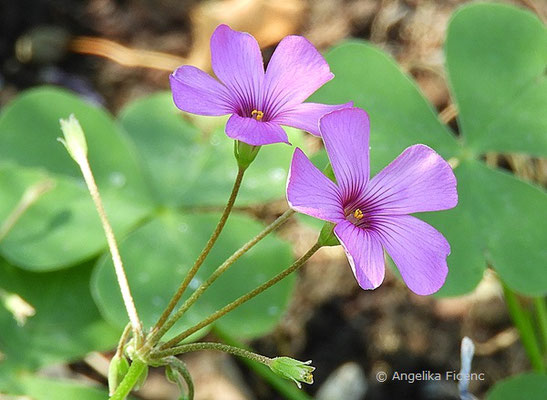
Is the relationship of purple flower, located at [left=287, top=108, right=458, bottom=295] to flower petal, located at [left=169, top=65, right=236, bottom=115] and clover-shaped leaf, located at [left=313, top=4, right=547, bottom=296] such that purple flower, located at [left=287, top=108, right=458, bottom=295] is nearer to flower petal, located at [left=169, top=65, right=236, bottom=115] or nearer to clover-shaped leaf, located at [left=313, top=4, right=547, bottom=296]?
flower petal, located at [left=169, top=65, right=236, bottom=115]

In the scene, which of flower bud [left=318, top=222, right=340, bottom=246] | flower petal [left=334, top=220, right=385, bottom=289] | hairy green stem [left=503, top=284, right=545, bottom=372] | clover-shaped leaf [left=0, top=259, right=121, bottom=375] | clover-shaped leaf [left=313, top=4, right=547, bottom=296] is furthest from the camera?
hairy green stem [left=503, top=284, right=545, bottom=372]

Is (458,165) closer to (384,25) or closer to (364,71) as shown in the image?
(364,71)

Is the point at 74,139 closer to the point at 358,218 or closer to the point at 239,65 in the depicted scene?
the point at 239,65

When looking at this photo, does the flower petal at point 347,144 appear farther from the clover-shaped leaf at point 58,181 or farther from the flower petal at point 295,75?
the clover-shaped leaf at point 58,181

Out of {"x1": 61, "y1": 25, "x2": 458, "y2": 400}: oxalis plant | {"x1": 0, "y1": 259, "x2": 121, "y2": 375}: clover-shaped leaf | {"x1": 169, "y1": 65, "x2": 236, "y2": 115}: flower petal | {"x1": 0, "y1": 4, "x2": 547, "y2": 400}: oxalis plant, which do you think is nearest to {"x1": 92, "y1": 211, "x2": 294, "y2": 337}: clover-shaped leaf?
{"x1": 0, "y1": 4, "x2": 547, "y2": 400}: oxalis plant

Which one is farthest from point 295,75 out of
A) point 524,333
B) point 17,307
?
point 524,333

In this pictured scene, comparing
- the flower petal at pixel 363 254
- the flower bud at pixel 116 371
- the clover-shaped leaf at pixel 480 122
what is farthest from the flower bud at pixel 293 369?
the clover-shaped leaf at pixel 480 122

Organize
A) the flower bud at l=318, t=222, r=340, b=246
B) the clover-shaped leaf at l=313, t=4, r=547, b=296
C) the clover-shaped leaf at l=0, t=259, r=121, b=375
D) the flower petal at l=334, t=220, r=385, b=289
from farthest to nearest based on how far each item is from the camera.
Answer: the clover-shaped leaf at l=0, t=259, r=121, b=375
the clover-shaped leaf at l=313, t=4, r=547, b=296
the flower bud at l=318, t=222, r=340, b=246
the flower petal at l=334, t=220, r=385, b=289
